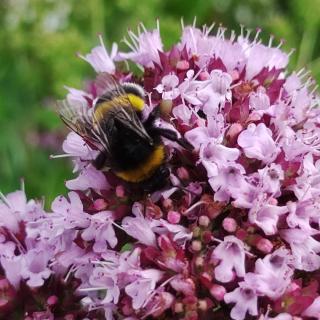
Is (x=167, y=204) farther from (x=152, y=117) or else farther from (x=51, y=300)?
(x=51, y=300)

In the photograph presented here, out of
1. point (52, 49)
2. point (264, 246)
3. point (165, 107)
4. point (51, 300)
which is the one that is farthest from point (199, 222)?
point (52, 49)

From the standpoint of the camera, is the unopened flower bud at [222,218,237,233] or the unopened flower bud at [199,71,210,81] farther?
the unopened flower bud at [199,71,210,81]

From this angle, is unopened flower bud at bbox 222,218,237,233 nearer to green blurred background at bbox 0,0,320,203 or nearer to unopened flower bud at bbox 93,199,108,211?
unopened flower bud at bbox 93,199,108,211

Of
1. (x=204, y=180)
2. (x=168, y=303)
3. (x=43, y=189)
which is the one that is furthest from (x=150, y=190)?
(x=43, y=189)

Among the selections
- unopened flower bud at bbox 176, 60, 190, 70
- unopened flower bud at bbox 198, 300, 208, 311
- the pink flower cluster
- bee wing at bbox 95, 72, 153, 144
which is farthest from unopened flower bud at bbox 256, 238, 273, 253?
unopened flower bud at bbox 176, 60, 190, 70

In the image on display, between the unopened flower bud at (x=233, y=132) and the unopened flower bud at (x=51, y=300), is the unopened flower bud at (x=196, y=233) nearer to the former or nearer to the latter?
the unopened flower bud at (x=233, y=132)

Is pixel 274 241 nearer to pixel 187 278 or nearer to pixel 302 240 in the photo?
pixel 302 240
